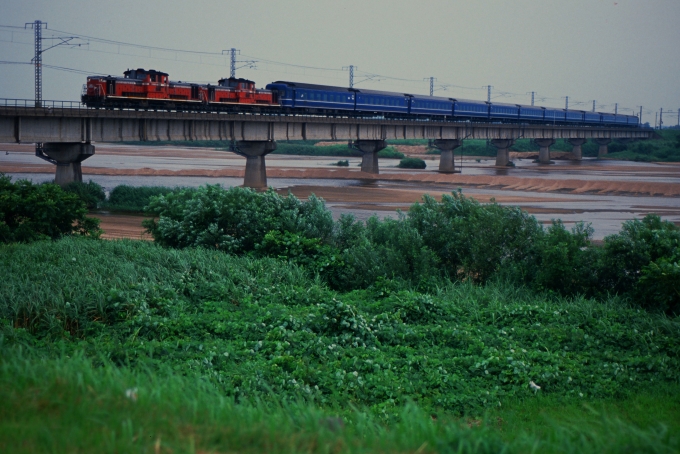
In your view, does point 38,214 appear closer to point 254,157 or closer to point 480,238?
point 480,238

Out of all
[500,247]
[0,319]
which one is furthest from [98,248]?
[500,247]

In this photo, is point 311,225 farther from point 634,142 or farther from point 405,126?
point 634,142

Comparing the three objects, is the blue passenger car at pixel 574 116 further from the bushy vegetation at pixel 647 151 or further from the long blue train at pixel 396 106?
the bushy vegetation at pixel 647 151

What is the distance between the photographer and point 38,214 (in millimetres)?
21203

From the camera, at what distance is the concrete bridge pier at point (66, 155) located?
134 ft

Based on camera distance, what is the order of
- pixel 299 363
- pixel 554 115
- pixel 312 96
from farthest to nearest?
pixel 554 115 → pixel 312 96 → pixel 299 363

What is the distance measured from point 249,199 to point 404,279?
18.6 feet

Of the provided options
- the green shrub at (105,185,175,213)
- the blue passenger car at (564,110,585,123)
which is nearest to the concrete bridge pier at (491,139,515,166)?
the blue passenger car at (564,110,585,123)

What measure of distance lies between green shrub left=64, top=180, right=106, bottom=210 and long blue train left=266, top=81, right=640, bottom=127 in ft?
68.5

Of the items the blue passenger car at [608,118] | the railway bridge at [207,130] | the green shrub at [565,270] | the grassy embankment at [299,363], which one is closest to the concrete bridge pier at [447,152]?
the railway bridge at [207,130]

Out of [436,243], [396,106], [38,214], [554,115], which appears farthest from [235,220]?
[554,115]

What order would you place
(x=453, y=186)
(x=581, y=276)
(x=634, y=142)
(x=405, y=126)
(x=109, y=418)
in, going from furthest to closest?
(x=634, y=142)
(x=405, y=126)
(x=453, y=186)
(x=581, y=276)
(x=109, y=418)

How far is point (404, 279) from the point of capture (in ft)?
55.0

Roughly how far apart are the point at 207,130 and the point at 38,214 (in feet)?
89.3
